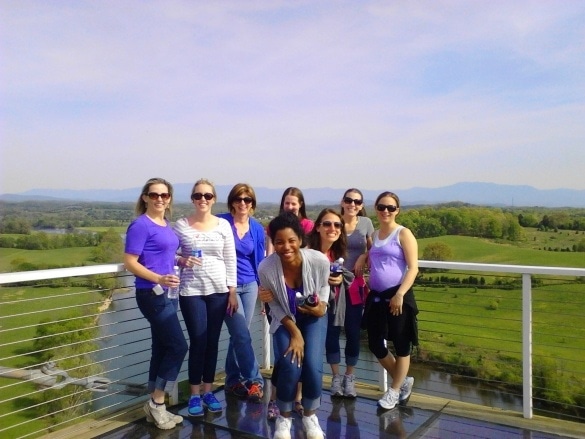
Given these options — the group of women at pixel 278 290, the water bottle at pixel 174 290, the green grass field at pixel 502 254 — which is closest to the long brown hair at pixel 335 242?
the group of women at pixel 278 290

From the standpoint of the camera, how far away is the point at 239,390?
3613mm

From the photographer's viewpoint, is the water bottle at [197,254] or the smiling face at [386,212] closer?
the water bottle at [197,254]

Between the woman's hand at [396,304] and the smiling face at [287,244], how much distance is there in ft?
2.52

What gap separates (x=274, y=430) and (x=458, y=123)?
10196 cm

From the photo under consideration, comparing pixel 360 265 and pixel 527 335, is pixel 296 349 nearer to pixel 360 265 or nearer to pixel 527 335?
pixel 360 265

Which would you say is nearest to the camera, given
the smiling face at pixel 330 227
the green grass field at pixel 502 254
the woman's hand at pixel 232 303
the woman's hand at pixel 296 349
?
the woman's hand at pixel 296 349

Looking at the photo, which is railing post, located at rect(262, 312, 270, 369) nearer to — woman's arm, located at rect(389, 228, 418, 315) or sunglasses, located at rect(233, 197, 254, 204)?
sunglasses, located at rect(233, 197, 254, 204)

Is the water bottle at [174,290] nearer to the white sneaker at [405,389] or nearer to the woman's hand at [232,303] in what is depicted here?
the woman's hand at [232,303]

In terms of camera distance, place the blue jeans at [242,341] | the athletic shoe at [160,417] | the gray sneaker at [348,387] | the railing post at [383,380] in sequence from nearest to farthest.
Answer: the athletic shoe at [160,417]
the blue jeans at [242,341]
the gray sneaker at [348,387]
the railing post at [383,380]

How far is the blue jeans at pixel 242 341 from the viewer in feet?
11.2

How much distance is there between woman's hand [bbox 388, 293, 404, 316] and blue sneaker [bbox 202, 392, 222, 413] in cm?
133

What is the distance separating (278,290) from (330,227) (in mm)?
617

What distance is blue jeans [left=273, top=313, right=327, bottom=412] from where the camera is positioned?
2.75 meters

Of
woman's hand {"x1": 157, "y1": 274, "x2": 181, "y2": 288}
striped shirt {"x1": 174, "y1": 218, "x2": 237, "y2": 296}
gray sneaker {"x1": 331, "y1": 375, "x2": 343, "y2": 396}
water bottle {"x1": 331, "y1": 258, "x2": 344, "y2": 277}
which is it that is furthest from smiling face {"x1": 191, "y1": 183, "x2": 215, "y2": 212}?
gray sneaker {"x1": 331, "y1": 375, "x2": 343, "y2": 396}
